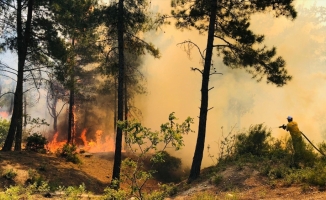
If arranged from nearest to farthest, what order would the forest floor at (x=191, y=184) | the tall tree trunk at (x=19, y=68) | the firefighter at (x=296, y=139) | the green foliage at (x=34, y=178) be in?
the forest floor at (x=191, y=184) → the firefighter at (x=296, y=139) → the green foliage at (x=34, y=178) → the tall tree trunk at (x=19, y=68)

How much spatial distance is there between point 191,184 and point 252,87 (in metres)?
26.1

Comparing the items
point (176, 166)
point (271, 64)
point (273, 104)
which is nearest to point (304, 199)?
point (271, 64)

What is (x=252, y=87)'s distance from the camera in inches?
1334

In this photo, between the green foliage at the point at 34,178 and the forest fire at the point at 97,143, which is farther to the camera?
the forest fire at the point at 97,143

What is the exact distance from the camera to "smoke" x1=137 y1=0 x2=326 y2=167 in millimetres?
29266

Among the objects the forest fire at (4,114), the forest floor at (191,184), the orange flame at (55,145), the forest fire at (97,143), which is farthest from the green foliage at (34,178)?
the forest fire at (4,114)

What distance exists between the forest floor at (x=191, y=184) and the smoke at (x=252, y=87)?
16930 mm

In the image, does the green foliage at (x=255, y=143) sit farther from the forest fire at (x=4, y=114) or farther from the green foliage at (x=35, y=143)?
the forest fire at (x=4, y=114)

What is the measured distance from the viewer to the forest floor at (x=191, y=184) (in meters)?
7.27

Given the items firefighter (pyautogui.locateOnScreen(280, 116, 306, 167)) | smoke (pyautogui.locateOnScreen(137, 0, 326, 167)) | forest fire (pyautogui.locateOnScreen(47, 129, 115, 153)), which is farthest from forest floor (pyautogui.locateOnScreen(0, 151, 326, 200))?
smoke (pyautogui.locateOnScreen(137, 0, 326, 167))

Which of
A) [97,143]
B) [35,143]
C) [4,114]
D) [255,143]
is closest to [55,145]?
[97,143]

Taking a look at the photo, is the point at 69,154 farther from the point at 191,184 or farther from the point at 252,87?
the point at 252,87

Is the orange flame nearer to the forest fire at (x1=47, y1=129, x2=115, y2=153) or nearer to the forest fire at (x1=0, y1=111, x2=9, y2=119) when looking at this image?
the forest fire at (x1=47, y1=129, x2=115, y2=153)

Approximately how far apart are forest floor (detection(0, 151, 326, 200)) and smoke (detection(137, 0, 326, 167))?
1693 cm
